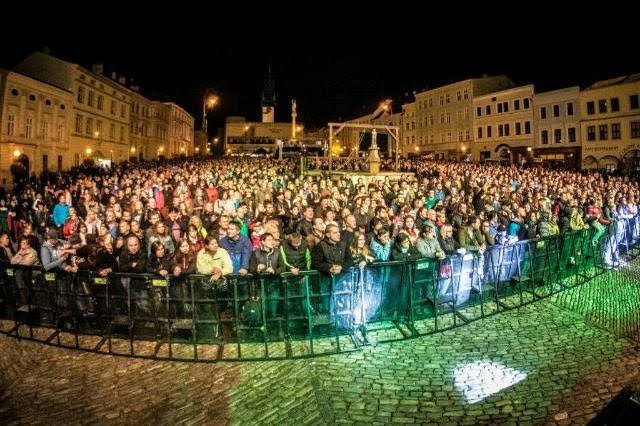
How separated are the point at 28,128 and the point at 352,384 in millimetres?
37998

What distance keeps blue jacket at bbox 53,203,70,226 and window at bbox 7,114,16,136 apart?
2495 centimetres

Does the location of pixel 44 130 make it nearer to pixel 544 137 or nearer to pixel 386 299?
pixel 386 299

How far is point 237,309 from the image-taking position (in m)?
6.36

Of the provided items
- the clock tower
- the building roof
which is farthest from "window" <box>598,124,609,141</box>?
the clock tower

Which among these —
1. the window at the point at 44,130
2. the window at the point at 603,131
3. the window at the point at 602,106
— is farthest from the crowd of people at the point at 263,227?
the window at the point at 602,106

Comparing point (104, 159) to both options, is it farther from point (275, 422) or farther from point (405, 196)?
point (275, 422)

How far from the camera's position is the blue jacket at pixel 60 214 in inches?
480

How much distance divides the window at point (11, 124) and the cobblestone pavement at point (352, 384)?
103 feet

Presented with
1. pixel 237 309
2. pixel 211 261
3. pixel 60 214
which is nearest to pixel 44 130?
pixel 60 214

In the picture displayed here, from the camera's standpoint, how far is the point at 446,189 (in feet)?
57.2

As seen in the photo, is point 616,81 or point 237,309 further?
point 616,81

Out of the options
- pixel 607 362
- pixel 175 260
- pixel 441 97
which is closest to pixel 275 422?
Answer: pixel 175 260

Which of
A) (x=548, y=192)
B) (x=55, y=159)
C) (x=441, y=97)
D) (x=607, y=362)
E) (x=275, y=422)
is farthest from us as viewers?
(x=441, y=97)

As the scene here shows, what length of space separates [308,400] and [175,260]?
374 centimetres
